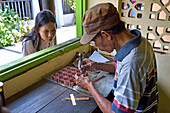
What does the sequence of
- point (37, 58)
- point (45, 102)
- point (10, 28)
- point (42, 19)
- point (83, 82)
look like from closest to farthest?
point (45, 102)
point (83, 82)
point (37, 58)
point (42, 19)
point (10, 28)

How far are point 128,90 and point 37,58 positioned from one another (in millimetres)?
1045

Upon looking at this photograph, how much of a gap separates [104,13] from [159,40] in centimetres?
113

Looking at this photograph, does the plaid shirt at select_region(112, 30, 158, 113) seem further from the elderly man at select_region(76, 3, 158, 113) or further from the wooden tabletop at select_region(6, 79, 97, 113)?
the wooden tabletop at select_region(6, 79, 97, 113)

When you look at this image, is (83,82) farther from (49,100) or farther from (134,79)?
(134,79)

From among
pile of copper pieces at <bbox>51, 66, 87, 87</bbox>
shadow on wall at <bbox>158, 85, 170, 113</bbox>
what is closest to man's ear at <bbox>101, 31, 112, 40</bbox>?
pile of copper pieces at <bbox>51, 66, 87, 87</bbox>

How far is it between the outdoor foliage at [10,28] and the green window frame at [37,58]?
13.0 ft

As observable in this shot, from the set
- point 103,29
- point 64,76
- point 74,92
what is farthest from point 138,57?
point 64,76

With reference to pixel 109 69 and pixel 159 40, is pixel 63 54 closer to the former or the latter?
pixel 109 69

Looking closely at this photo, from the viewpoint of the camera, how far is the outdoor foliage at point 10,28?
5.36 meters

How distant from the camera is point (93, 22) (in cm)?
110

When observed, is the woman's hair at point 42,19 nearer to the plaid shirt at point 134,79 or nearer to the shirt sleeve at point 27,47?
the shirt sleeve at point 27,47

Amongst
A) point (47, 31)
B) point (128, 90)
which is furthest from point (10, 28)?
point (128, 90)

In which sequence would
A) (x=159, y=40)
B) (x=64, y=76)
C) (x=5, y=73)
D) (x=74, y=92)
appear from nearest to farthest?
(x=5, y=73), (x=74, y=92), (x=64, y=76), (x=159, y=40)

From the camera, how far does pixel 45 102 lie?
1.33 metres
